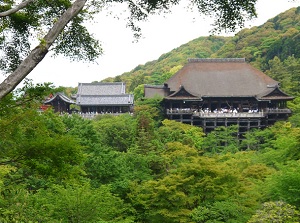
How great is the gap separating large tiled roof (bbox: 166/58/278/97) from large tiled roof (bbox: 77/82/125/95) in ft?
20.2

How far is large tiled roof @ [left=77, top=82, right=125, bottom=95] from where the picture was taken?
3578cm

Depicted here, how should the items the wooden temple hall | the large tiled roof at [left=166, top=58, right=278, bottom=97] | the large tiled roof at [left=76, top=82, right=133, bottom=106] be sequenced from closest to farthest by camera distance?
1. the wooden temple hall
2. the large tiled roof at [left=166, top=58, right=278, bottom=97]
3. the large tiled roof at [left=76, top=82, right=133, bottom=106]

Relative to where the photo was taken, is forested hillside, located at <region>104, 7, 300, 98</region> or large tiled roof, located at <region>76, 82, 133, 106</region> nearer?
large tiled roof, located at <region>76, 82, 133, 106</region>

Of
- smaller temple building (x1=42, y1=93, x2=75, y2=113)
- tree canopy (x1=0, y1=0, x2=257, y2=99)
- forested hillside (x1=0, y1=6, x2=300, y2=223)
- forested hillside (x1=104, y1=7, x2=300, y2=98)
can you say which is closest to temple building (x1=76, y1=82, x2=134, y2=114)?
smaller temple building (x1=42, y1=93, x2=75, y2=113)

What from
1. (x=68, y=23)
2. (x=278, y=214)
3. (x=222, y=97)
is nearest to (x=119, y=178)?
(x=278, y=214)

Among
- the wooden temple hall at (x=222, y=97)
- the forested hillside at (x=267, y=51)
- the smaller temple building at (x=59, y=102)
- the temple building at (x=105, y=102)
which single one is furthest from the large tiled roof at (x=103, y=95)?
the forested hillside at (x=267, y=51)

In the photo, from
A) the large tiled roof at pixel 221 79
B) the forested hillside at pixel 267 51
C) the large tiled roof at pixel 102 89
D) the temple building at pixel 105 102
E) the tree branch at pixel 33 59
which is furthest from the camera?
the forested hillside at pixel 267 51

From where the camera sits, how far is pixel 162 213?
36.6 feet

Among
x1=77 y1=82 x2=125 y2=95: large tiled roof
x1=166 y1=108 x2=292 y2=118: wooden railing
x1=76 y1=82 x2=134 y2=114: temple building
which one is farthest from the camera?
x1=77 y1=82 x2=125 y2=95: large tiled roof

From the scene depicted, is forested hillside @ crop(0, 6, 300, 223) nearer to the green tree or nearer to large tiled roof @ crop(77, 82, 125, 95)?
the green tree

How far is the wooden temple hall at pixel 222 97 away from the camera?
93.7 ft

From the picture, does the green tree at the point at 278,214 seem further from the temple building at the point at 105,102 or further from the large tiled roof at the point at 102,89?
the large tiled roof at the point at 102,89

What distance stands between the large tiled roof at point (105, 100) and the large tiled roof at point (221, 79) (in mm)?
3979

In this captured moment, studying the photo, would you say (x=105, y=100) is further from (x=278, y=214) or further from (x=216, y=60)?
(x=278, y=214)
